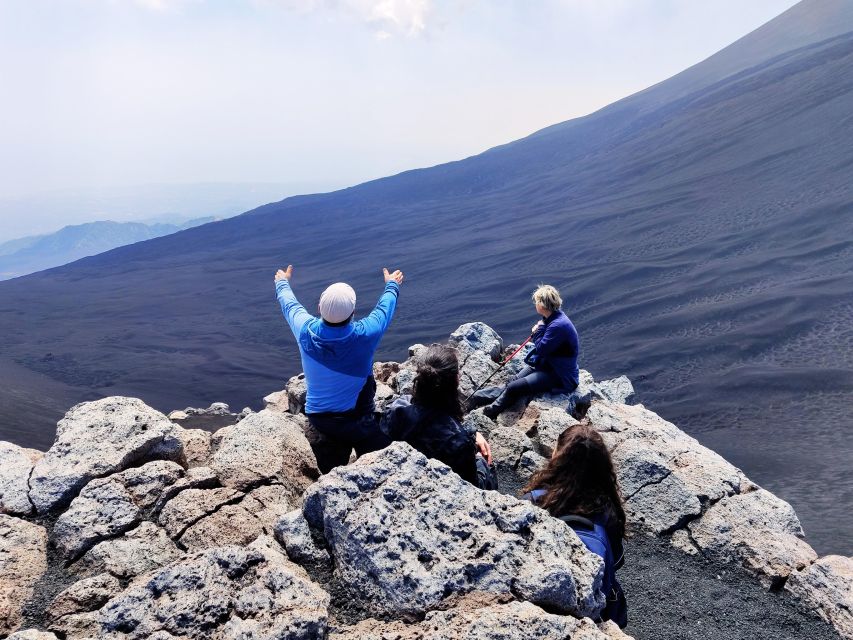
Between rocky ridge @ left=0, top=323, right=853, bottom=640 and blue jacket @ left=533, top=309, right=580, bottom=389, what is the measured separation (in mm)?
1253

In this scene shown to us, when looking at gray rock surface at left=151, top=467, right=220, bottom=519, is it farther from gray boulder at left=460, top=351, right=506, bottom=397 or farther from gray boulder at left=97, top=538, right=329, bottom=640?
gray boulder at left=460, top=351, right=506, bottom=397

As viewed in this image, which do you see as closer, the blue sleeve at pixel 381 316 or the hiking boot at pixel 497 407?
the blue sleeve at pixel 381 316

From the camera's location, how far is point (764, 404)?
736 inches

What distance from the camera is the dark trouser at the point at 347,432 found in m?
3.97

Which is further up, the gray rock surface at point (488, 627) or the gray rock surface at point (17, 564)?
the gray rock surface at point (17, 564)

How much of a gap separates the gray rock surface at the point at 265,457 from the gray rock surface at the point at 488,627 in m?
1.83

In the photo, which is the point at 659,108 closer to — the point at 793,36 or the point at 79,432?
the point at 793,36

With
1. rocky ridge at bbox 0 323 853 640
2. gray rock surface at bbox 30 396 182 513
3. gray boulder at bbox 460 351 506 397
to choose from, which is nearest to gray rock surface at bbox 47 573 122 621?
rocky ridge at bbox 0 323 853 640

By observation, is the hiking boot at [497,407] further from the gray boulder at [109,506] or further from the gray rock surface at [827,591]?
the gray boulder at [109,506]

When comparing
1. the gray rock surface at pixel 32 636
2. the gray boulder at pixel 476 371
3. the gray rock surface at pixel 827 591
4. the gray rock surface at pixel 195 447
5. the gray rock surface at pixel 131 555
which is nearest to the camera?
the gray rock surface at pixel 32 636

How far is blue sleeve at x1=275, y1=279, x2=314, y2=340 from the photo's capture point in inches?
153

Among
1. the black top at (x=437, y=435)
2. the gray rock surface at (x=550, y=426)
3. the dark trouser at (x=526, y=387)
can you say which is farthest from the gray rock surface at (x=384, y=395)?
the black top at (x=437, y=435)

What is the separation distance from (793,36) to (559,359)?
96484 millimetres

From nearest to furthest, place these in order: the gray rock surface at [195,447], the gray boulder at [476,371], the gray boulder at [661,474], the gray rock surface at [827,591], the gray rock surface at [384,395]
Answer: the gray rock surface at [827,591] → the gray rock surface at [195,447] → the gray boulder at [661,474] → the gray rock surface at [384,395] → the gray boulder at [476,371]
